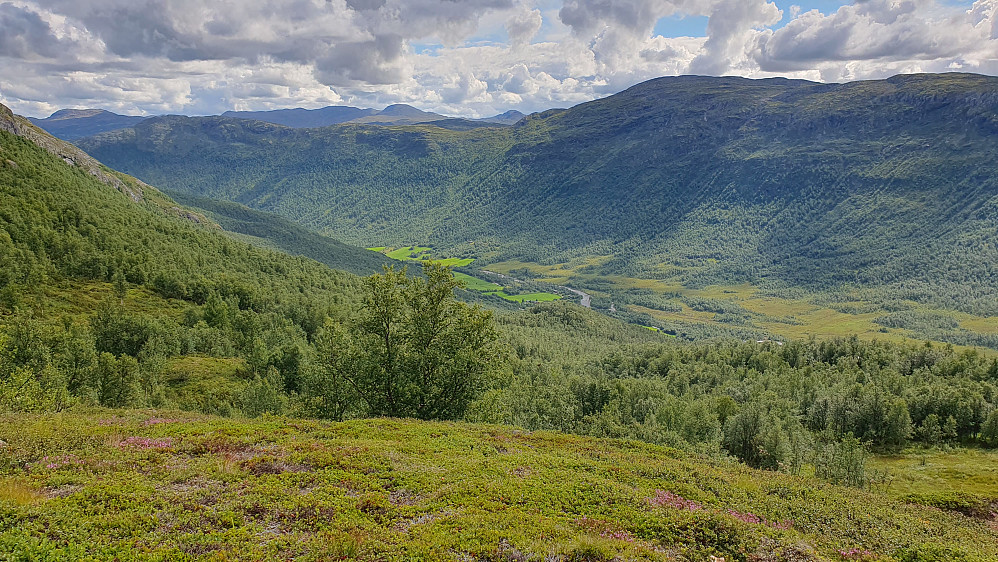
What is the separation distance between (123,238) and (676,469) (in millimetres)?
173824

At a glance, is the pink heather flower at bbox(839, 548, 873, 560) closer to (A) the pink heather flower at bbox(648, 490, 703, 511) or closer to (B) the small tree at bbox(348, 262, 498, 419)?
(A) the pink heather flower at bbox(648, 490, 703, 511)

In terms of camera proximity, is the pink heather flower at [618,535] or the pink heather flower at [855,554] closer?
the pink heather flower at [618,535]

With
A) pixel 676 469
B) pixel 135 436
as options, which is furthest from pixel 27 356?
pixel 676 469

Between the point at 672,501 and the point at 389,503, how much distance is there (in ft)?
52.1

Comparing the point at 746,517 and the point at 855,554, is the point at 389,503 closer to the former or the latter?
the point at 746,517

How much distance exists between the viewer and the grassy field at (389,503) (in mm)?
18438

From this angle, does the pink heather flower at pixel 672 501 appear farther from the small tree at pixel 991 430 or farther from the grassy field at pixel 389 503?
the small tree at pixel 991 430

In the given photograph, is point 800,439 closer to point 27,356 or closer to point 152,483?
point 152,483

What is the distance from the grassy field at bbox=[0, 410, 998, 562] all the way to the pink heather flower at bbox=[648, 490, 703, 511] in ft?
0.46

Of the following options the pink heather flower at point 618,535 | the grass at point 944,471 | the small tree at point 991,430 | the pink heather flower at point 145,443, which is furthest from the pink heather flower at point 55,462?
the small tree at point 991,430

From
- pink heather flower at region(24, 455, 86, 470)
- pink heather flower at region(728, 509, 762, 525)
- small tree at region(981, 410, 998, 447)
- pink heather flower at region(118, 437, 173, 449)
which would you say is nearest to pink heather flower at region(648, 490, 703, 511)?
pink heather flower at region(728, 509, 762, 525)

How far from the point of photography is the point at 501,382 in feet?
172

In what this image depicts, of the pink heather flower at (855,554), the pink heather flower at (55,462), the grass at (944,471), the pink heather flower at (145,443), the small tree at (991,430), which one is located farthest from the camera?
the small tree at (991,430)

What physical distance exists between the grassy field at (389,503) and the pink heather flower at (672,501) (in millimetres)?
141
